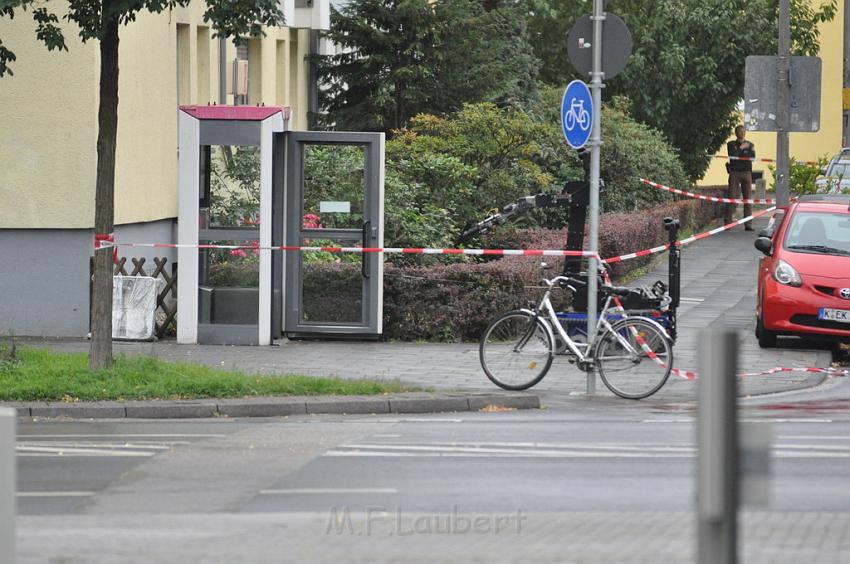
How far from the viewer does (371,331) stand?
1744 cm

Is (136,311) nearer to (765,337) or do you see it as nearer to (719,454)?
(765,337)

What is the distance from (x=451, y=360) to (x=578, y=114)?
292cm

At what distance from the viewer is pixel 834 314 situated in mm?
16609

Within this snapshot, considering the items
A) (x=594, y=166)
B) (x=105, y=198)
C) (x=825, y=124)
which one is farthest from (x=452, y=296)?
(x=825, y=124)

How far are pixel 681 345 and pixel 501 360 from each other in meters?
3.70

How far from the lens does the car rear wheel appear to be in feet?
56.2

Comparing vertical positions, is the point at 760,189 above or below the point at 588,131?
above

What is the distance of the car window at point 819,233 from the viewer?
17406 mm

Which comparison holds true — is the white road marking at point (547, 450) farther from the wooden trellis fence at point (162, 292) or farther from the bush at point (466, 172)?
the bush at point (466, 172)

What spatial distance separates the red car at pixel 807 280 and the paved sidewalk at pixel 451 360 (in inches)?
11.5

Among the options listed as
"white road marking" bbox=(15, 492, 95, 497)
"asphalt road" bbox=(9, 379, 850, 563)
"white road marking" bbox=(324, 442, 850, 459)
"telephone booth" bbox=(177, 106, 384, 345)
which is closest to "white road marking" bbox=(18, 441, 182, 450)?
"asphalt road" bbox=(9, 379, 850, 563)

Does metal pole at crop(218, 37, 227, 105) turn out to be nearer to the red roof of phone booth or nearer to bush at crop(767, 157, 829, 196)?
→ the red roof of phone booth

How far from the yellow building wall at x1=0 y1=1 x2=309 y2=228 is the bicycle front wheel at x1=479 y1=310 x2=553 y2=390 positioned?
232 inches

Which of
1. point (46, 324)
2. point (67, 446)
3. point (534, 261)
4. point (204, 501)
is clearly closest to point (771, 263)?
point (534, 261)
